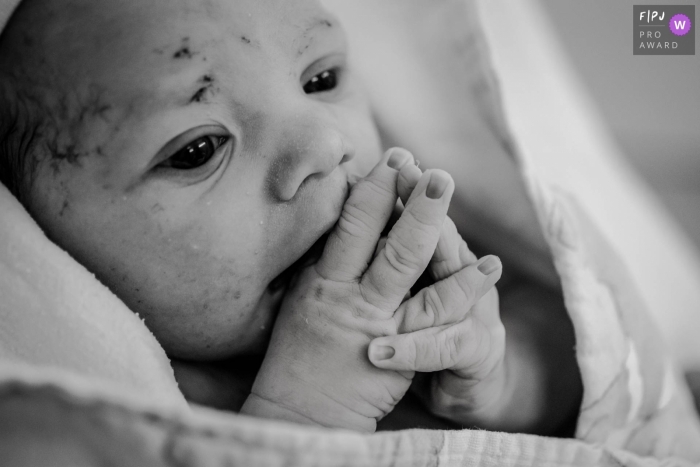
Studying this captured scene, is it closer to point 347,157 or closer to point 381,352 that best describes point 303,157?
point 347,157

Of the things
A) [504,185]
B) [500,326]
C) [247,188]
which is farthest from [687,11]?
[247,188]

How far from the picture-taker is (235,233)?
0.60 metres

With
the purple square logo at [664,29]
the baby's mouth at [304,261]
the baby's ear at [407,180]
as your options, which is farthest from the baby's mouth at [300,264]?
the purple square logo at [664,29]

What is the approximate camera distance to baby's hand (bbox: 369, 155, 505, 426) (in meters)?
0.61

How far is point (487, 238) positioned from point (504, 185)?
3.4 inches

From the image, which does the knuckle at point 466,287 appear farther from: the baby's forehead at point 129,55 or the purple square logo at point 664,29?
the purple square logo at point 664,29

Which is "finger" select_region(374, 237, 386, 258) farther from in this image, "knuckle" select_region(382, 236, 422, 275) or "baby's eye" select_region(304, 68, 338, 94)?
"baby's eye" select_region(304, 68, 338, 94)

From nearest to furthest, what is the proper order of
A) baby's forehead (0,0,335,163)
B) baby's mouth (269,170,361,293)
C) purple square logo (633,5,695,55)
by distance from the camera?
baby's forehead (0,0,335,163)
baby's mouth (269,170,361,293)
purple square logo (633,5,695,55)

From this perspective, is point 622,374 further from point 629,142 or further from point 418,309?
point 629,142

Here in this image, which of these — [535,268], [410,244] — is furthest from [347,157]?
[535,268]

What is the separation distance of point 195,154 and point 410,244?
244 mm

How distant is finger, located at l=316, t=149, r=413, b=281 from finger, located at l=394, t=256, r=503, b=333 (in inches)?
2.8

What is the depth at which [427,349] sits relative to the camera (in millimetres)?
608

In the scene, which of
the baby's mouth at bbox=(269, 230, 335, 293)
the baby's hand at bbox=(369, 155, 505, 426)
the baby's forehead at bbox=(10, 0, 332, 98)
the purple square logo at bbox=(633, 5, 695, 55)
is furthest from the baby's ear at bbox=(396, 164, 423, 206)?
the purple square logo at bbox=(633, 5, 695, 55)
